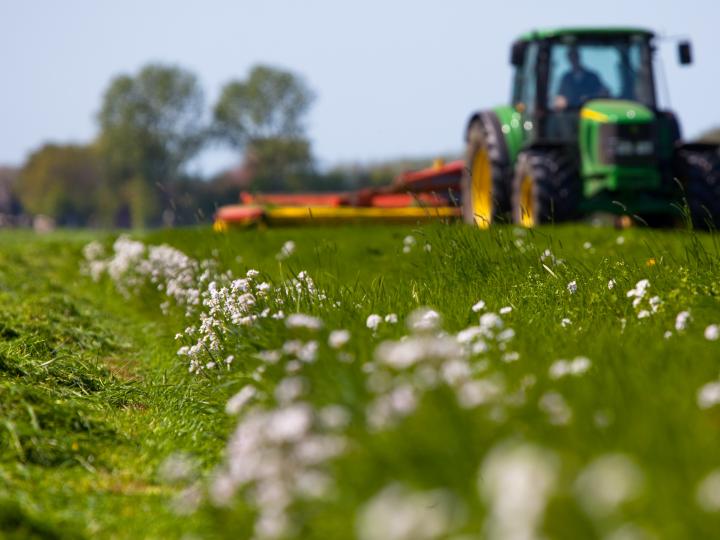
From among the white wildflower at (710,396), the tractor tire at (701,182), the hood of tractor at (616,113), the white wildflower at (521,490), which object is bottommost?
the tractor tire at (701,182)

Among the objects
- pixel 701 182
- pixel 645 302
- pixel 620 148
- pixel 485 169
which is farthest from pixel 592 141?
pixel 645 302

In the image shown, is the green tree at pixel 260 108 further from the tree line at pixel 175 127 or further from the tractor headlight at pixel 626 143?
the tractor headlight at pixel 626 143

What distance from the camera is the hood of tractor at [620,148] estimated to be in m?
13.1

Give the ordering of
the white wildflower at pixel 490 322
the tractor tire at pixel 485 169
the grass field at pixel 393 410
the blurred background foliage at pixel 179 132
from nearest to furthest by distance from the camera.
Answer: the grass field at pixel 393 410 → the white wildflower at pixel 490 322 → the tractor tire at pixel 485 169 → the blurred background foliage at pixel 179 132

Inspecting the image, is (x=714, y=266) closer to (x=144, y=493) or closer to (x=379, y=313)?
(x=379, y=313)

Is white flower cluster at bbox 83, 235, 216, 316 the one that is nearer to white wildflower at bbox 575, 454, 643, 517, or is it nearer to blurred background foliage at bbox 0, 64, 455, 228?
white wildflower at bbox 575, 454, 643, 517

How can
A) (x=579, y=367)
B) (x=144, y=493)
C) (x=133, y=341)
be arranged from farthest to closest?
(x=133, y=341) < (x=144, y=493) < (x=579, y=367)

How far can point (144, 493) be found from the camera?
14.3 ft

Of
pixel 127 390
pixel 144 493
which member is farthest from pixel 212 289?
pixel 144 493

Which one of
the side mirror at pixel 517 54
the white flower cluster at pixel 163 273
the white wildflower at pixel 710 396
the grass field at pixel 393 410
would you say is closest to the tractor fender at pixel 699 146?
the side mirror at pixel 517 54

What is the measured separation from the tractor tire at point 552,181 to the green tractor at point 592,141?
0.01m

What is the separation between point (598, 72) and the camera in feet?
46.5

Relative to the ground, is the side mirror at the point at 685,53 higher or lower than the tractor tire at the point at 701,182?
higher

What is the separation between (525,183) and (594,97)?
56.5 inches
